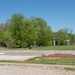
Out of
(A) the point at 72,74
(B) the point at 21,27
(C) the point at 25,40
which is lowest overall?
(A) the point at 72,74

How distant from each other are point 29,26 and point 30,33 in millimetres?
2142

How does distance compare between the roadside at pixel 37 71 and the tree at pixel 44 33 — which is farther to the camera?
the tree at pixel 44 33

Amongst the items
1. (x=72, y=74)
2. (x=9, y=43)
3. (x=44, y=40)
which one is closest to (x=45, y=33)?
(x=44, y=40)

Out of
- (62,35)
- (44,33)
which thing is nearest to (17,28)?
(44,33)

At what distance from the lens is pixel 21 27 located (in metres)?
56.8

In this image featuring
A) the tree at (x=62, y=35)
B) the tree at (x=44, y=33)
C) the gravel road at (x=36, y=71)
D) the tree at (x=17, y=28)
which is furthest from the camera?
the tree at (x=62, y=35)

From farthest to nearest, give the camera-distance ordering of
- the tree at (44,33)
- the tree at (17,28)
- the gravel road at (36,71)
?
the tree at (44,33) < the tree at (17,28) < the gravel road at (36,71)

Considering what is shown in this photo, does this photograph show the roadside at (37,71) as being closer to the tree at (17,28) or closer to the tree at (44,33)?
the tree at (17,28)

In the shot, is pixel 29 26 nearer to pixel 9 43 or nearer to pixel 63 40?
pixel 9 43

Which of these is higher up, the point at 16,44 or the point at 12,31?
the point at 12,31

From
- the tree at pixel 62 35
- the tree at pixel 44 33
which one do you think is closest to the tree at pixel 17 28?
the tree at pixel 44 33

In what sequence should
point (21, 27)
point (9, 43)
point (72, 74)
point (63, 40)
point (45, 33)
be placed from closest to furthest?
point (72, 74), point (9, 43), point (21, 27), point (45, 33), point (63, 40)

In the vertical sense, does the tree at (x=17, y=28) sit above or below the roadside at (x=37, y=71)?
above

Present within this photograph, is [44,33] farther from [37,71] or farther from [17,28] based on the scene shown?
[37,71]
